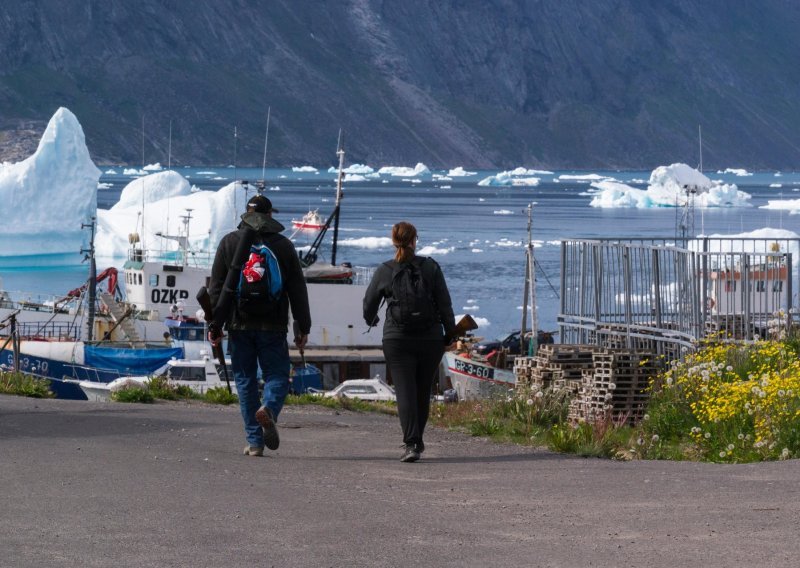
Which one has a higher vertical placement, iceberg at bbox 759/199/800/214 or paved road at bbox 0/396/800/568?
iceberg at bbox 759/199/800/214

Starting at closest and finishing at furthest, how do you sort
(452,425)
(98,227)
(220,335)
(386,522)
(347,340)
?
(386,522)
(220,335)
(452,425)
(347,340)
(98,227)

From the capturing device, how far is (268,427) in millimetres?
9539

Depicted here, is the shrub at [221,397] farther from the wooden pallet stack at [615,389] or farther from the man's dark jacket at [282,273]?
the man's dark jacket at [282,273]

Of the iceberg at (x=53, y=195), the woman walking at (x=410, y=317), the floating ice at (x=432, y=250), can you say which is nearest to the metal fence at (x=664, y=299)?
the woman walking at (x=410, y=317)

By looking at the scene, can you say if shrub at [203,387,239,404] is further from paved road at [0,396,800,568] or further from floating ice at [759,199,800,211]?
floating ice at [759,199,800,211]

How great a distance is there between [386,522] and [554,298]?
5430 centimetres

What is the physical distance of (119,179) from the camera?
184750 mm

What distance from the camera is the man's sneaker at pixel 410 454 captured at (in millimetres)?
9719

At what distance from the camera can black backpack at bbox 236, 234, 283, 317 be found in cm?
952

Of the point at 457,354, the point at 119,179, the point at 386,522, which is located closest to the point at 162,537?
the point at 386,522

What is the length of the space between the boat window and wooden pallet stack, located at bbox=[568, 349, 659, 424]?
53.1 feet

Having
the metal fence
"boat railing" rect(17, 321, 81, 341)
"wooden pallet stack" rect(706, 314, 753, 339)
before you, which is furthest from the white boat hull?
"wooden pallet stack" rect(706, 314, 753, 339)

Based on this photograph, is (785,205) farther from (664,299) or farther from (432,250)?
(664,299)

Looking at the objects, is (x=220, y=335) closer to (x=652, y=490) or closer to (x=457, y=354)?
(x=652, y=490)
